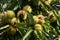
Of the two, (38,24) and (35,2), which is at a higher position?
(35,2)

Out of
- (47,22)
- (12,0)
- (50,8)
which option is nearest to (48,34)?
(47,22)

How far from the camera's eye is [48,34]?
4.41 ft

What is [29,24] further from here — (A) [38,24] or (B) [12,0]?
(B) [12,0]

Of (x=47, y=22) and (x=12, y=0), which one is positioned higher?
(x=12, y=0)

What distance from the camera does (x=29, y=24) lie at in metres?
1.30

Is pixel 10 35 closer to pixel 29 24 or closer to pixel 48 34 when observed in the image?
pixel 29 24

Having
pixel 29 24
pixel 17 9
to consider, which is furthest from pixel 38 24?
pixel 17 9

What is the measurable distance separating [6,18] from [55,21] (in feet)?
1.10

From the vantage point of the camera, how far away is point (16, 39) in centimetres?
129

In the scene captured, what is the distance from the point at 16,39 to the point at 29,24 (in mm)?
115

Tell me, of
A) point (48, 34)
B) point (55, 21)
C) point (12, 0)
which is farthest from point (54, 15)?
point (12, 0)

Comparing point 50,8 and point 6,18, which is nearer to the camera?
point 6,18

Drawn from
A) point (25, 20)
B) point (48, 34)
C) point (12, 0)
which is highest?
point (12, 0)

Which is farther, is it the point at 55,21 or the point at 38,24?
the point at 55,21
